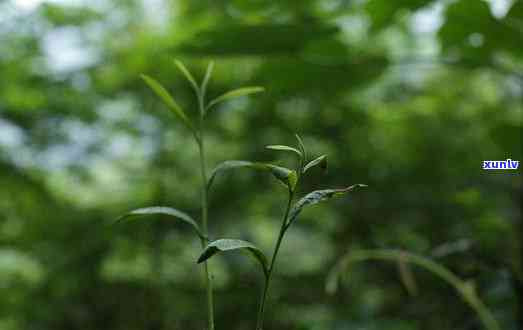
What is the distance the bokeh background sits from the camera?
86 centimetres

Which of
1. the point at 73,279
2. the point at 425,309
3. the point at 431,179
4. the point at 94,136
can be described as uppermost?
the point at 94,136

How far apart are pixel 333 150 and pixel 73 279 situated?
28.7 inches

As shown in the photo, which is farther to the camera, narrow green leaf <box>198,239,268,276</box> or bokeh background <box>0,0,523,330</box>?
bokeh background <box>0,0,523,330</box>

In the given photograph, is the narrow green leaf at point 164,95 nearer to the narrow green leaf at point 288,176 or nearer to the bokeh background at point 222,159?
the narrow green leaf at point 288,176

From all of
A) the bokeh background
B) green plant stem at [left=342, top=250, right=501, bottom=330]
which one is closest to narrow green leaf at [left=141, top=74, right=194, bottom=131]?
green plant stem at [left=342, top=250, right=501, bottom=330]

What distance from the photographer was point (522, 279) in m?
0.45

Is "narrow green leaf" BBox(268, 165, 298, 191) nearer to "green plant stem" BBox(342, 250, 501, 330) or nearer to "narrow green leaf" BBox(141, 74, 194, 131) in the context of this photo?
"narrow green leaf" BBox(141, 74, 194, 131)

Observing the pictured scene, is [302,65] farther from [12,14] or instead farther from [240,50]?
[12,14]

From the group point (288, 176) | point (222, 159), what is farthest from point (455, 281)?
point (222, 159)

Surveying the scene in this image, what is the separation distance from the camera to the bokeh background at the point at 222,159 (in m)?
0.86

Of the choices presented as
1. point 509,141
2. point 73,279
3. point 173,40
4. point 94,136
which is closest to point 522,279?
point 509,141

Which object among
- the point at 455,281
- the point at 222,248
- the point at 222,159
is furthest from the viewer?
the point at 222,159

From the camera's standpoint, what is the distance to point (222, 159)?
1.41 m

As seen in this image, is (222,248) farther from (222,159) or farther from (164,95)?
(222,159)
